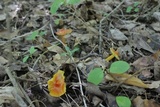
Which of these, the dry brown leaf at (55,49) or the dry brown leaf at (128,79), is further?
the dry brown leaf at (55,49)

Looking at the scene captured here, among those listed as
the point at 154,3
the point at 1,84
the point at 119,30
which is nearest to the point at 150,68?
the point at 119,30

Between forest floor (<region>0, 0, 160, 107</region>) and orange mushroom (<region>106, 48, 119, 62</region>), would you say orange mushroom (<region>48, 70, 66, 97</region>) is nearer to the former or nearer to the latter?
forest floor (<region>0, 0, 160, 107</region>)

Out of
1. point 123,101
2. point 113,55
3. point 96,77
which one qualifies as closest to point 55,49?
point 113,55

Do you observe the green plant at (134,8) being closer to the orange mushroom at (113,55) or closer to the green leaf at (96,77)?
the orange mushroom at (113,55)

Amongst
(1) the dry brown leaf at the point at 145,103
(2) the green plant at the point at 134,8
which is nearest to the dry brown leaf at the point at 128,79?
(1) the dry brown leaf at the point at 145,103

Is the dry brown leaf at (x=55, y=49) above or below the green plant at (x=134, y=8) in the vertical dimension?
below

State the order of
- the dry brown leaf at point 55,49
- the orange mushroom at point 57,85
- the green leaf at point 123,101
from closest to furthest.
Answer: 1. the green leaf at point 123,101
2. the orange mushroom at point 57,85
3. the dry brown leaf at point 55,49

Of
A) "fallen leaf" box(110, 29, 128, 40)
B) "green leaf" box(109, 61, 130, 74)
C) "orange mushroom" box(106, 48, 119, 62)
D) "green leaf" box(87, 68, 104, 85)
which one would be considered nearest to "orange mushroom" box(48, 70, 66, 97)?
"green leaf" box(87, 68, 104, 85)

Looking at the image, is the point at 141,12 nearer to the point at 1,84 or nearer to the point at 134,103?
the point at 134,103
